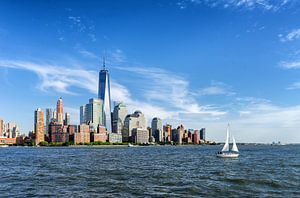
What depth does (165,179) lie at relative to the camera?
59969 mm

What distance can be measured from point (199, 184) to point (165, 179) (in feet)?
23.8

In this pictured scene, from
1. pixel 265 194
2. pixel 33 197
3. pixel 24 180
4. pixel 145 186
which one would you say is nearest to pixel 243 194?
pixel 265 194

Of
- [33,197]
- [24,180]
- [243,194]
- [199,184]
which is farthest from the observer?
[24,180]

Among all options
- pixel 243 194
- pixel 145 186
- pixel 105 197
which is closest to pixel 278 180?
pixel 243 194

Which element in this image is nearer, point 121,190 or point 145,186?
point 121,190

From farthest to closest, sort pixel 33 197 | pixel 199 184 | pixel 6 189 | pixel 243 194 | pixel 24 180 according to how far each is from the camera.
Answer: pixel 24 180
pixel 199 184
pixel 6 189
pixel 243 194
pixel 33 197

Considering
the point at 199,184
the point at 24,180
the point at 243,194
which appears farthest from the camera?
the point at 24,180

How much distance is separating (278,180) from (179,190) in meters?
20.8

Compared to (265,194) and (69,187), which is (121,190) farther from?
(265,194)

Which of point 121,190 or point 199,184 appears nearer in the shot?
point 121,190

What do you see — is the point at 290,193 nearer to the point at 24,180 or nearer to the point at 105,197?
the point at 105,197

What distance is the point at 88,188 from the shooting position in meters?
49.3

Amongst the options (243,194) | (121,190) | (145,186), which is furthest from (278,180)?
(121,190)

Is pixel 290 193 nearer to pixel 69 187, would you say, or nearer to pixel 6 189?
pixel 69 187
